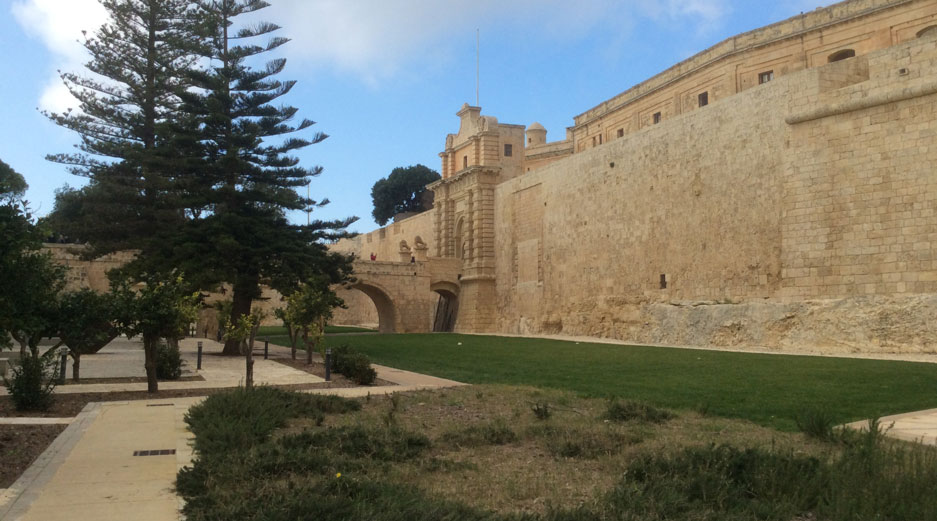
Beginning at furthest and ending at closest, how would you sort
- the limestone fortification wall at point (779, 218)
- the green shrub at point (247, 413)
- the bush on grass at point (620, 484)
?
the limestone fortification wall at point (779, 218)
the green shrub at point (247, 413)
the bush on grass at point (620, 484)

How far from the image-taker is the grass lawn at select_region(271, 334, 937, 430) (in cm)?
818

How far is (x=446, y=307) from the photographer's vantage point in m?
36.4

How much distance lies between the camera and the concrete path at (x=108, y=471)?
4051 millimetres

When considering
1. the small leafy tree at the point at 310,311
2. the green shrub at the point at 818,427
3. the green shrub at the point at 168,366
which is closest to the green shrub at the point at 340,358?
the small leafy tree at the point at 310,311

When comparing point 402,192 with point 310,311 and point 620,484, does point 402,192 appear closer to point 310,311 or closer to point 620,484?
point 310,311

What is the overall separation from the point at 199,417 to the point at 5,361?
22.8ft

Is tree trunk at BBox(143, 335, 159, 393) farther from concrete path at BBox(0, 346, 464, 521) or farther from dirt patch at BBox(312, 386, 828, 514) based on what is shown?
dirt patch at BBox(312, 386, 828, 514)

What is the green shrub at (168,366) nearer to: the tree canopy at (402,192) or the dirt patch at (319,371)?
the dirt patch at (319,371)

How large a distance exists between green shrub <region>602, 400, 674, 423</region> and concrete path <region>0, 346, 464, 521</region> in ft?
12.7

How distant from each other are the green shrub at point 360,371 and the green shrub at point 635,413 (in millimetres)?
4842

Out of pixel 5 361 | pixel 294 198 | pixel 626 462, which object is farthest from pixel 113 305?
pixel 294 198

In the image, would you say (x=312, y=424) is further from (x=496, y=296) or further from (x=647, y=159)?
(x=496, y=296)

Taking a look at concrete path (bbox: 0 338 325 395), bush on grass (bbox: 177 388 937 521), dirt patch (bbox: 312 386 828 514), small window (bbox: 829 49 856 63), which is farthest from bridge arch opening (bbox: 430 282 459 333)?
bush on grass (bbox: 177 388 937 521)

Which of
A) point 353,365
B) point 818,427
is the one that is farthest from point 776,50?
point 818,427
